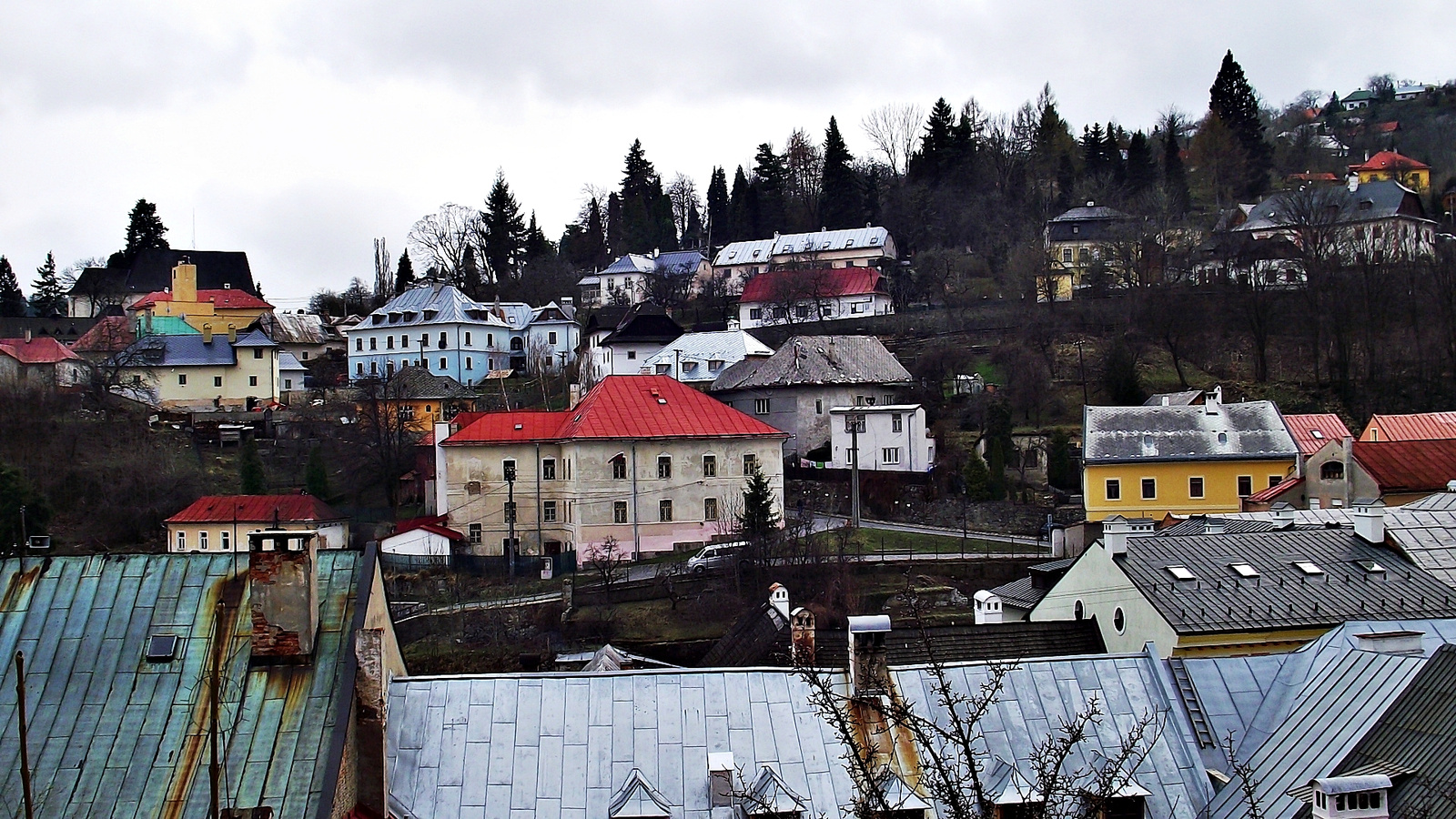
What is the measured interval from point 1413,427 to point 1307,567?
27.1 metres

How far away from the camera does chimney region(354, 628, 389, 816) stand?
1404 centimetres

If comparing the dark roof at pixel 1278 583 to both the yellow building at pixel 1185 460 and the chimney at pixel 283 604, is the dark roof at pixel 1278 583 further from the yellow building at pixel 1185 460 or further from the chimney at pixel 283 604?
the yellow building at pixel 1185 460

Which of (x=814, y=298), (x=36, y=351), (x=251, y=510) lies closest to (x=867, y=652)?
(x=251, y=510)

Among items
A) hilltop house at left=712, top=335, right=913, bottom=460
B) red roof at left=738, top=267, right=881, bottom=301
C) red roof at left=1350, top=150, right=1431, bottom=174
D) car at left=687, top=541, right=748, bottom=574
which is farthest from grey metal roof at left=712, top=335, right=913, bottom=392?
red roof at left=1350, top=150, right=1431, bottom=174

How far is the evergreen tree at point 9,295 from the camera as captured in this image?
102181mm

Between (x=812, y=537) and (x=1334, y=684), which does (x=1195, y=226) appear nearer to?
(x=812, y=537)

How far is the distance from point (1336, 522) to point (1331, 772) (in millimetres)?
15625

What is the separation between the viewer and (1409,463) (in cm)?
4100

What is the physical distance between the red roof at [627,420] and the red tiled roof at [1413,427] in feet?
63.1

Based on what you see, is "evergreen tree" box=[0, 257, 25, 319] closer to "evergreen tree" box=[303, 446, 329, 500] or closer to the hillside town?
the hillside town

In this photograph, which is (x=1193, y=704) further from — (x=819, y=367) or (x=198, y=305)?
(x=198, y=305)

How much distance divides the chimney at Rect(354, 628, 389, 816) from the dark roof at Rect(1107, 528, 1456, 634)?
12.3m

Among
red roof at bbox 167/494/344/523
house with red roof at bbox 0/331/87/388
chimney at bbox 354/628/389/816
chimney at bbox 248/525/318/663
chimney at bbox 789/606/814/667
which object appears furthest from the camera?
house with red roof at bbox 0/331/87/388

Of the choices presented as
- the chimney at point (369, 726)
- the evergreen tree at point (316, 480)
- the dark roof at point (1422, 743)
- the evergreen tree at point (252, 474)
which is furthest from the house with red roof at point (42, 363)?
the dark roof at point (1422, 743)
